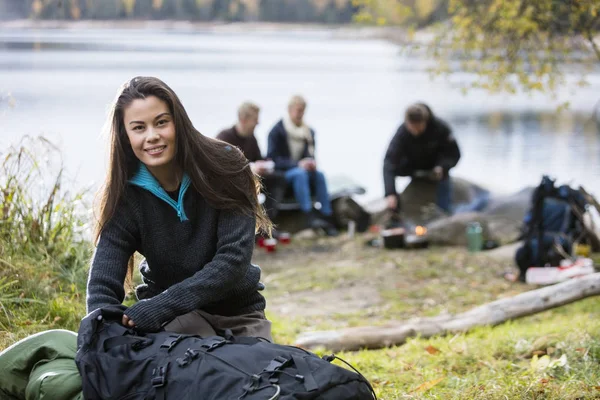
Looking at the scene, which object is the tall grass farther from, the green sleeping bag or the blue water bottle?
the blue water bottle

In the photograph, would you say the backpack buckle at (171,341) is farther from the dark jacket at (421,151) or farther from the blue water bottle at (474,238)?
the dark jacket at (421,151)

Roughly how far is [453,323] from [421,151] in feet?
14.6

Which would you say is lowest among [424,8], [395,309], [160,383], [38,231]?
[395,309]

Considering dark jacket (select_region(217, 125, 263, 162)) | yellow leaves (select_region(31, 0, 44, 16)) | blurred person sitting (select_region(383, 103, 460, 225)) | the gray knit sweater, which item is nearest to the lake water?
the gray knit sweater

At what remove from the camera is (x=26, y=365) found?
114 inches

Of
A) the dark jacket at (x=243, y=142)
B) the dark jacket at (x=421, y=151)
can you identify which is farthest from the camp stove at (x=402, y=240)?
the dark jacket at (x=243, y=142)

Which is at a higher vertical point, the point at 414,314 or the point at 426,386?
the point at 426,386

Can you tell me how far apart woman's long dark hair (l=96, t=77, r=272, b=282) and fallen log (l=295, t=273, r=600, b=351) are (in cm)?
183

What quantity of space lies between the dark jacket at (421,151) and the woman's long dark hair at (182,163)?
6160 millimetres

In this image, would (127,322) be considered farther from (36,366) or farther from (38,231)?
(38,231)

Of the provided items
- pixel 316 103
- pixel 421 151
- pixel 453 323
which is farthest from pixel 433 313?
pixel 316 103

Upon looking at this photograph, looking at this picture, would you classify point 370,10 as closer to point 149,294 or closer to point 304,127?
point 304,127

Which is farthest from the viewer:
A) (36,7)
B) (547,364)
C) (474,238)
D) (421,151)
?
(36,7)

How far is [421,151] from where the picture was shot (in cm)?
943
